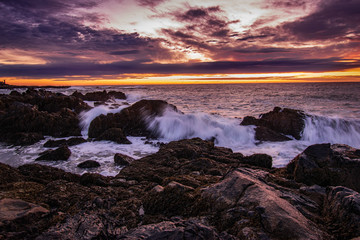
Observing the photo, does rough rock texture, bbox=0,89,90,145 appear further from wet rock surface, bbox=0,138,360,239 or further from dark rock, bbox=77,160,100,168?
wet rock surface, bbox=0,138,360,239

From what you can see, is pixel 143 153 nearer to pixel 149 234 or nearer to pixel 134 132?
pixel 134 132

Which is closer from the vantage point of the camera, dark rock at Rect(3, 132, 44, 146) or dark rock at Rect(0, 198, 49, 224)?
dark rock at Rect(0, 198, 49, 224)

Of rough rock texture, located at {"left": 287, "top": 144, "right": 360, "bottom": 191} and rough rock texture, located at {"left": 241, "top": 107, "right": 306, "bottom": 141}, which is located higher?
rough rock texture, located at {"left": 287, "top": 144, "right": 360, "bottom": 191}

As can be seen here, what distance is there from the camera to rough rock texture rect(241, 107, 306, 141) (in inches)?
554

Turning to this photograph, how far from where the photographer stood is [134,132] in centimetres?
1471

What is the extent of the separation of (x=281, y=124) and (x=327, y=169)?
1100 centimetres

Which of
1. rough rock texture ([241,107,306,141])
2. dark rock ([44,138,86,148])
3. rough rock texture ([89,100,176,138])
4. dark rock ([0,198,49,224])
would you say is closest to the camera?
dark rock ([0,198,49,224])

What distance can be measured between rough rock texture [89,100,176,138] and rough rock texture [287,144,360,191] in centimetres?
1081

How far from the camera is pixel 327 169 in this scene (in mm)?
5016

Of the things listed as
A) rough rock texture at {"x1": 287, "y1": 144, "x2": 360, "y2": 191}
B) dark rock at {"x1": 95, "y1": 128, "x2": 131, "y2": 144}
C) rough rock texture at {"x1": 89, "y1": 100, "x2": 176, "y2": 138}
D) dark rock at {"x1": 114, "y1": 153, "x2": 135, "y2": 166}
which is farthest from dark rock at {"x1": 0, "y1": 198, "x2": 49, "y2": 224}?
rough rock texture at {"x1": 89, "y1": 100, "x2": 176, "y2": 138}

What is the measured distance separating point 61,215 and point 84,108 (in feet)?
56.8

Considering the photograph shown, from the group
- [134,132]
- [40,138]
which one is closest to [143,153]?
[134,132]

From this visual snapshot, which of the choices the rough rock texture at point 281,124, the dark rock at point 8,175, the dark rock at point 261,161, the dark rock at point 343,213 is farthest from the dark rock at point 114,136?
the dark rock at point 343,213

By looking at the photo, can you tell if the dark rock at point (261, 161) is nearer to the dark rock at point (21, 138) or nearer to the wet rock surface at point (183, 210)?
the wet rock surface at point (183, 210)
